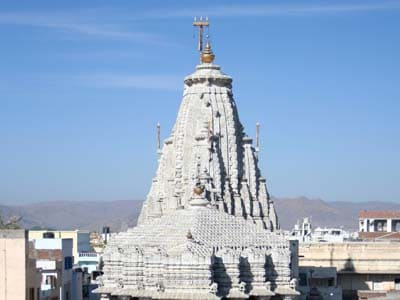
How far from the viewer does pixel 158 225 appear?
1596 inches

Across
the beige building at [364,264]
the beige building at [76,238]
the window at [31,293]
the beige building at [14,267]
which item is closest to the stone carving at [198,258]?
the beige building at [14,267]

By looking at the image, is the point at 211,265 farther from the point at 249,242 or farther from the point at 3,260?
the point at 3,260

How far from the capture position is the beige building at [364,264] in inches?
2803

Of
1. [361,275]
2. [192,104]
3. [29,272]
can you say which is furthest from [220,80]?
[361,275]

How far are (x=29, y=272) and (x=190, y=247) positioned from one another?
11621 mm

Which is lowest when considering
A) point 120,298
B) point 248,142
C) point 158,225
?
point 120,298

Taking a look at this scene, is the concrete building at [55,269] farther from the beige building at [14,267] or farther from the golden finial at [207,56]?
the golden finial at [207,56]

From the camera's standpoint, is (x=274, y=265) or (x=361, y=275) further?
(x=361, y=275)

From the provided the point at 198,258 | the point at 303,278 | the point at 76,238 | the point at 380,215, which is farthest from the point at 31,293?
the point at 380,215

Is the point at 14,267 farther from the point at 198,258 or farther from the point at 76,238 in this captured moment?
the point at 76,238

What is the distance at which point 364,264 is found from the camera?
236ft

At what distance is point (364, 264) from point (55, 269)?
2564 cm

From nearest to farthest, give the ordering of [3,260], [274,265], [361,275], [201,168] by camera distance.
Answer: [274,265]
[3,260]
[201,168]
[361,275]

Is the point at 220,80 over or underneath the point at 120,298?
over
